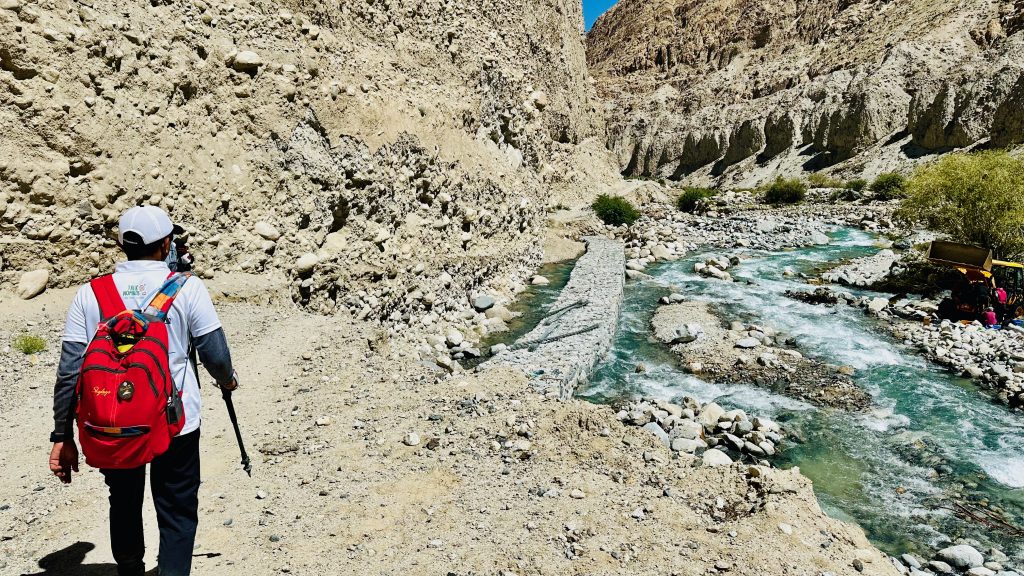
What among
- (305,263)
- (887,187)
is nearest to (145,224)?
(305,263)

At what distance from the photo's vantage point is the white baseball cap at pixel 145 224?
273 cm

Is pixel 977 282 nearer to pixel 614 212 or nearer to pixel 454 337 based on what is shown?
pixel 454 337

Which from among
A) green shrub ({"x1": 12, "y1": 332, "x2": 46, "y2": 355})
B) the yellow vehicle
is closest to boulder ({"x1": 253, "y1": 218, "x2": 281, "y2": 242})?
green shrub ({"x1": 12, "y1": 332, "x2": 46, "y2": 355})

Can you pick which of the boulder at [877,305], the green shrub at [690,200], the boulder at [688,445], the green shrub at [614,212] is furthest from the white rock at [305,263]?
the green shrub at [690,200]

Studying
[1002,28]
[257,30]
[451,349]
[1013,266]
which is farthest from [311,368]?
[1002,28]

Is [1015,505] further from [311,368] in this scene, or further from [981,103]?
[981,103]

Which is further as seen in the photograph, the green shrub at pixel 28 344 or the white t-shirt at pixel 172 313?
the green shrub at pixel 28 344

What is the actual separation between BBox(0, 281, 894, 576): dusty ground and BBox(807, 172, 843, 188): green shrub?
55024 millimetres

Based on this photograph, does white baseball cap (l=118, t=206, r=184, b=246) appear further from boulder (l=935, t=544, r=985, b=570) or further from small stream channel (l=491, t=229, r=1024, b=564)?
boulder (l=935, t=544, r=985, b=570)

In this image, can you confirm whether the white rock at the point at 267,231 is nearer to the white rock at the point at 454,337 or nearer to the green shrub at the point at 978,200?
the white rock at the point at 454,337

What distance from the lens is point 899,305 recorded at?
15.3m

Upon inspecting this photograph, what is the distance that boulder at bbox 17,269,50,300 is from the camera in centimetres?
802

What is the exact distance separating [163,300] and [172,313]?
3.8 inches

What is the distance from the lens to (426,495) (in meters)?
5.39
